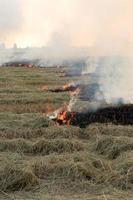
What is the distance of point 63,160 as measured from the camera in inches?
436

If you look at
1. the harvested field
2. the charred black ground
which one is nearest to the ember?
the charred black ground

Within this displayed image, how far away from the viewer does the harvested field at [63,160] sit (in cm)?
953

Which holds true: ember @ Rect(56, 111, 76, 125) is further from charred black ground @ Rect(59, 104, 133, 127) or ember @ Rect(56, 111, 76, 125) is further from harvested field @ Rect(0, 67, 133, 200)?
harvested field @ Rect(0, 67, 133, 200)

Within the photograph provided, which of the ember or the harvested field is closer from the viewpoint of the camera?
the harvested field

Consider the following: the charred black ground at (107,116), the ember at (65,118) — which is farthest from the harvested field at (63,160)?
the ember at (65,118)

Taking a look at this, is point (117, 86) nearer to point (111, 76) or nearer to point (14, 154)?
point (111, 76)

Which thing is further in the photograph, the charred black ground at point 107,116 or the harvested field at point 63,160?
the charred black ground at point 107,116

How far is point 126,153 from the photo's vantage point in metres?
11.7

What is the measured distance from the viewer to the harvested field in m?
9.53

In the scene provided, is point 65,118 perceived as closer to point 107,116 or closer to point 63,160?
point 107,116

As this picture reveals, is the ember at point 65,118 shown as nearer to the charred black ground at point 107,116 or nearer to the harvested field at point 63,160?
the charred black ground at point 107,116

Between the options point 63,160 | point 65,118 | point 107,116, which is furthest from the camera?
point 107,116

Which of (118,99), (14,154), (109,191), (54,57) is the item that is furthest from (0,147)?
(54,57)

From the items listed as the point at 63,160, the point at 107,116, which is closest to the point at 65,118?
the point at 107,116
